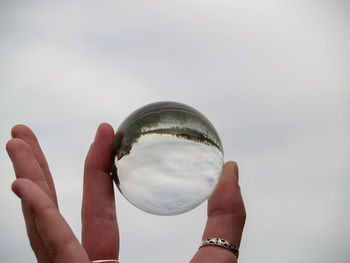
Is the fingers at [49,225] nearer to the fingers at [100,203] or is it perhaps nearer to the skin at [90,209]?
the skin at [90,209]

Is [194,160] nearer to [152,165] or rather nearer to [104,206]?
[152,165]

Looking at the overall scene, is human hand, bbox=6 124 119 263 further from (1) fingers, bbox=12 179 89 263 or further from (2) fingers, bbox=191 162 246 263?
(2) fingers, bbox=191 162 246 263

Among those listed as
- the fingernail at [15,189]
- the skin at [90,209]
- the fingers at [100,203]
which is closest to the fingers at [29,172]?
the skin at [90,209]

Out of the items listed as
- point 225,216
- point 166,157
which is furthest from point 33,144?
point 225,216

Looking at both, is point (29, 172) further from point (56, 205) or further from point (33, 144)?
point (33, 144)

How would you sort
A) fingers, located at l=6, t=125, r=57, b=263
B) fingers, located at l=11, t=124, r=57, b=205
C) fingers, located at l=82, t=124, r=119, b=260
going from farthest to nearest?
fingers, located at l=82, t=124, r=119, b=260 < fingers, located at l=11, t=124, r=57, b=205 < fingers, located at l=6, t=125, r=57, b=263

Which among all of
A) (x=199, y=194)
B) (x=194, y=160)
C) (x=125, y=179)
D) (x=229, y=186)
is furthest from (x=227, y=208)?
(x=125, y=179)

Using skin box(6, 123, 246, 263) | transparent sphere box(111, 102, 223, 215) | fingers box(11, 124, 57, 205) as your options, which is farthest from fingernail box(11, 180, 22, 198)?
transparent sphere box(111, 102, 223, 215)
